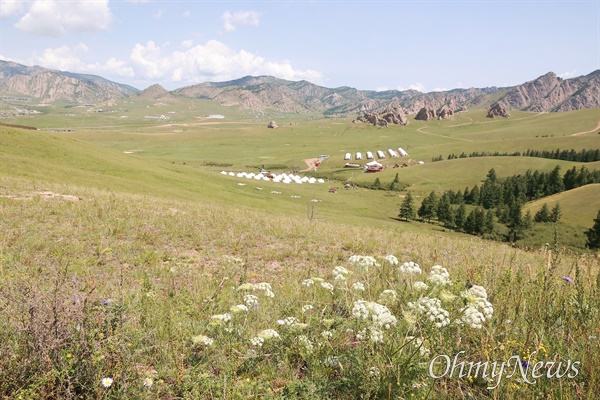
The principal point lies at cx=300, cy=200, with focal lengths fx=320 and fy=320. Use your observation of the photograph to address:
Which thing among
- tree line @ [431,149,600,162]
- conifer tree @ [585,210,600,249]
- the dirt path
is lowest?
conifer tree @ [585,210,600,249]

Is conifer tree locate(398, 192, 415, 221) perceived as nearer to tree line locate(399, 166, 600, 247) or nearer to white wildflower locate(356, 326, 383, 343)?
tree line locate(399, 166, 600, 247)

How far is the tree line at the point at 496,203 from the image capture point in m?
81.4

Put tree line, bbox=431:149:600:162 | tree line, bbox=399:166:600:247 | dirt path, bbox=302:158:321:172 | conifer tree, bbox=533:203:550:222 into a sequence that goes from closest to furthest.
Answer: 1. tree line, bbox=399:166:600:247
2. conifer tree, bbox=533:203:550:222
3. tree line, bbox=431:149:600:162
4. dirt path, bbox=302:158:321:172

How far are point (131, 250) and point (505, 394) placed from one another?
39.1ft

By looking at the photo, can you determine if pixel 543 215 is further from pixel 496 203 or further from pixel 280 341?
pixel 280 341

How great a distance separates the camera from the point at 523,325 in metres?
5.12

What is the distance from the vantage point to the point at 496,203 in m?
106

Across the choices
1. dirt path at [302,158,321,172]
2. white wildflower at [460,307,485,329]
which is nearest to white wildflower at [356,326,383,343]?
white wildflower at [460,307,485,329]

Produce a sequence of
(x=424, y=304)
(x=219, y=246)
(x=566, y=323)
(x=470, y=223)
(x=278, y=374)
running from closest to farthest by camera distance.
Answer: (x=424, y=304) → (x=278, y=374) → (x=566, y=323) → (x=219, y=246) → (x=470, y=223)

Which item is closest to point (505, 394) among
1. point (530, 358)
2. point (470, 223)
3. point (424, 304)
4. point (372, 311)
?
point (530, 358)

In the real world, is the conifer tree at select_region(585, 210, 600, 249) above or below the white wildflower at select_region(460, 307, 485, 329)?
below

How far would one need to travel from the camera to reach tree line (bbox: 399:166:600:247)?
81.4m

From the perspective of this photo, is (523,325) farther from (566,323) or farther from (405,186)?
(405,186)

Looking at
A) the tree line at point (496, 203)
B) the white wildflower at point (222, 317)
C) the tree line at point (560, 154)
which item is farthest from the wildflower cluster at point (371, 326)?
the tree line at point (560, 154)
